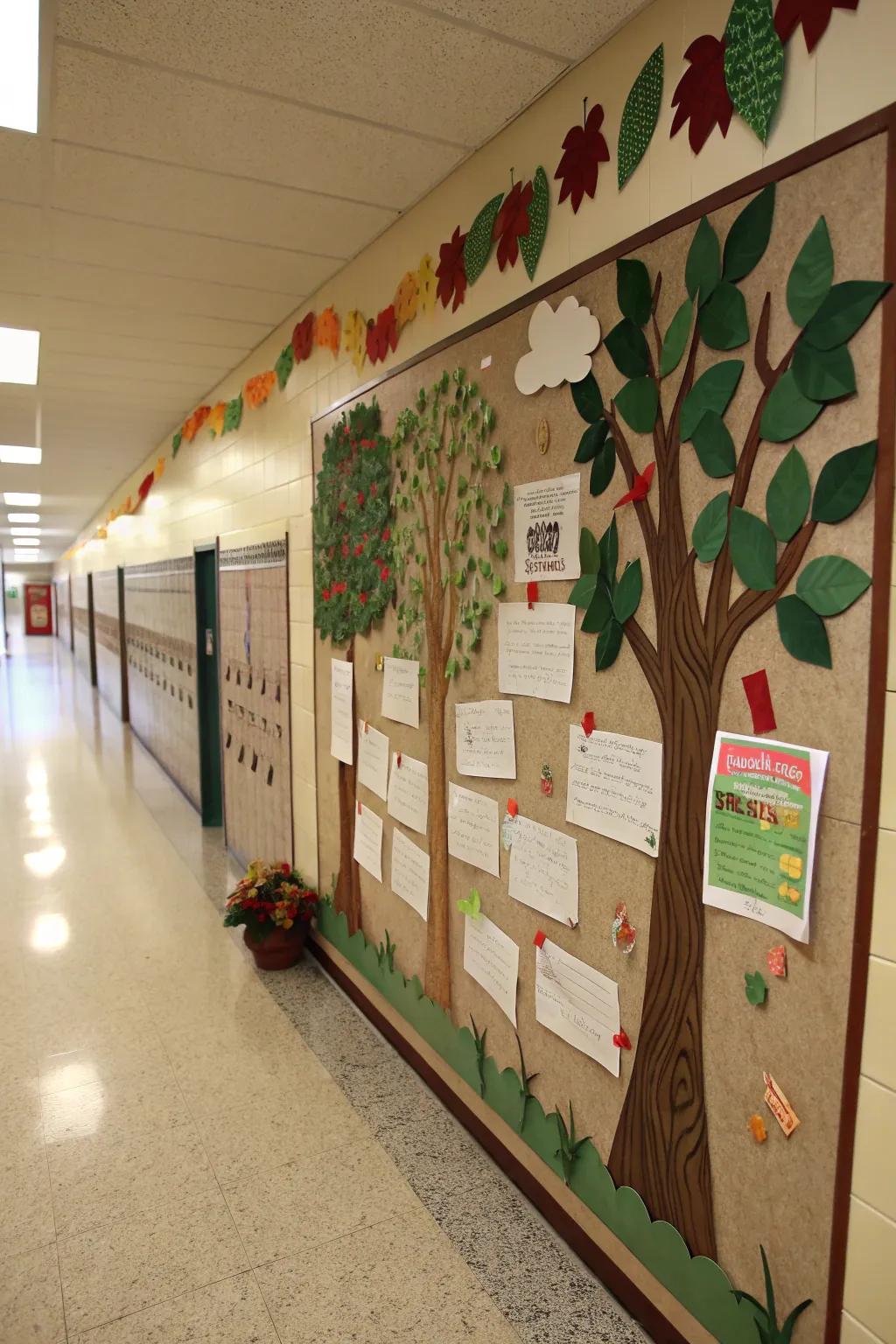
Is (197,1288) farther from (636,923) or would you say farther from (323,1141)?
(636,923)

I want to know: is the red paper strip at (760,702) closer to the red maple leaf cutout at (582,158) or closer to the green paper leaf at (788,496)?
the green paper leaf at (788,496)

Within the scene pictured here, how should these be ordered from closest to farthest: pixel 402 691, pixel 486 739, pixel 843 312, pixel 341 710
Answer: pixel 843 312 < pixel 486 739 < pixel 402 691 < pixel 341 710

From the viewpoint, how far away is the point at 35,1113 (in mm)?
2451

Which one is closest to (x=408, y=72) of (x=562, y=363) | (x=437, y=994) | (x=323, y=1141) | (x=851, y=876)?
(x=562, y=363)

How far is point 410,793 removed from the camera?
2568 mm

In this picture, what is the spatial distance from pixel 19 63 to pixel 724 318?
62.9 inches

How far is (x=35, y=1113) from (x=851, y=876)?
2.48 m

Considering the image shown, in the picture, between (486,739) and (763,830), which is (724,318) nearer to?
(763,830)

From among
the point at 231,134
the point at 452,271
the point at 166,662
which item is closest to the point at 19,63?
the point at 231,134

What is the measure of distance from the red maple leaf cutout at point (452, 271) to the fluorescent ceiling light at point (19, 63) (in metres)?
1.03

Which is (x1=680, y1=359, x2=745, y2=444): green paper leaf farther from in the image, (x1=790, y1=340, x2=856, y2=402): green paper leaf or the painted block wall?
the painted block wall

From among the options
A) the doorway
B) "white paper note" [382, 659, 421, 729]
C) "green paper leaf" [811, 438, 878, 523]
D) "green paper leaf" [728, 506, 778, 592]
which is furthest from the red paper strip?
the doorway

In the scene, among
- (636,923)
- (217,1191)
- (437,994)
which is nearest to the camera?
(636,923)

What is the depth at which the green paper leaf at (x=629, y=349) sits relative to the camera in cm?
155
